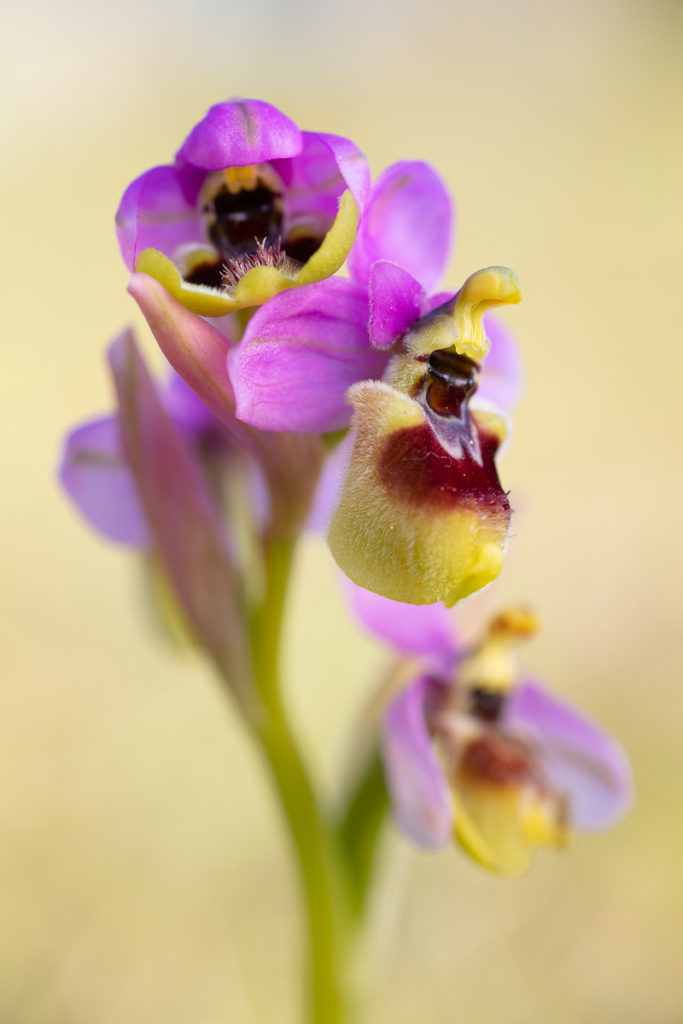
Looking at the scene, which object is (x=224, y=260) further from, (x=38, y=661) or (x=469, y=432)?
(x=38, y=661)

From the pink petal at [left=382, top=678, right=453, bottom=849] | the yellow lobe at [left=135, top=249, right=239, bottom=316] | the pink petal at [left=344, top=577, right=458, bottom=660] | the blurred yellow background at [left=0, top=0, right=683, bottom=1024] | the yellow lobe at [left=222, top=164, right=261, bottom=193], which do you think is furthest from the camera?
the blurred yellow background at [left=0, top=0, right=683, bottom=1024]

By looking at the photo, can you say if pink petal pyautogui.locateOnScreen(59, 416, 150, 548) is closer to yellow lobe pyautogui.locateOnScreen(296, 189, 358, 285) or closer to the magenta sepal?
the magenta sepal

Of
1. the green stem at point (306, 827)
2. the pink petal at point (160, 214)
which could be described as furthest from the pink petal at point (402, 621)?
the pink petal at point (160, 214)

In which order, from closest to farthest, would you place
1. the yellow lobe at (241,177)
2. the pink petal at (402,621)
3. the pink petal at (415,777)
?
1. the yellow lobe at (241,177)
2. the pink petal at (415,777)
3. the pink petal at (402,621)

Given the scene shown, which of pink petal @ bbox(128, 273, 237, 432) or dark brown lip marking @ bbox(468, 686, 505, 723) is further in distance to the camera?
dark brown lip marking @ bbox(468, 686, 505, 723)

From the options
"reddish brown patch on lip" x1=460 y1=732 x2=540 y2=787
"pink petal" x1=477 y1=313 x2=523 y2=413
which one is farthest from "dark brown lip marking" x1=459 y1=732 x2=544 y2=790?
"pink petal" x1=477 y1=313 x2=523 y2=413

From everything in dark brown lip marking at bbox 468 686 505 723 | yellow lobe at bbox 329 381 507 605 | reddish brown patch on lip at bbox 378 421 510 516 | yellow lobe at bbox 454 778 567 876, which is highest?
reddish brown patch on lip at bbox 378 421 510 516

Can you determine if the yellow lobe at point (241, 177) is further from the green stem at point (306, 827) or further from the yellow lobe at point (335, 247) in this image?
the green stem at point (306, 827)

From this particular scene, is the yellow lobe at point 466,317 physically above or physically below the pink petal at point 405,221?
A: below
